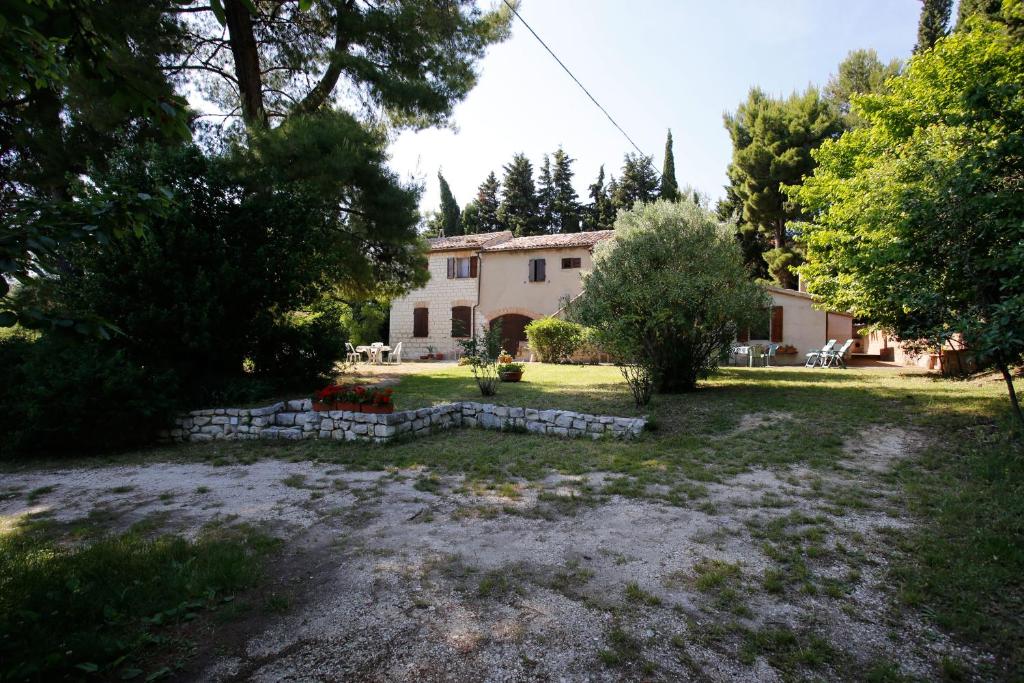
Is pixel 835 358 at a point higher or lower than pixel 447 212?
lower

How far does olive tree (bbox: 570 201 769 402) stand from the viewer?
345 inches

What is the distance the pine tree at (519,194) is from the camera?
124ft

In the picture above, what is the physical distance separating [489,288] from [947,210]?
18.1 m

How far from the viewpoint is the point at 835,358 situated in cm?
1580

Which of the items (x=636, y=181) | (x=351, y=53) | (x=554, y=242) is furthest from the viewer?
(x=636, y=181)

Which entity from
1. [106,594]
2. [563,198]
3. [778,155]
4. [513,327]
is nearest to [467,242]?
[513,327]

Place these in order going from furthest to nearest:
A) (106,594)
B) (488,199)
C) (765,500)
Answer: (488,199), (765,500), (106,594)

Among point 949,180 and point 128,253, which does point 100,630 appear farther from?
point 949,180

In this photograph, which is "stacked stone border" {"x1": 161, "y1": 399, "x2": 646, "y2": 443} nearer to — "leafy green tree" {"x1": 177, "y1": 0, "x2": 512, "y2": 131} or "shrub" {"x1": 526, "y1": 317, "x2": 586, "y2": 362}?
"leafy green tree" {"x1": 177, "y1": 0, "x2": 512, "y2": 131}

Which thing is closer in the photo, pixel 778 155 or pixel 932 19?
pixel 932 19

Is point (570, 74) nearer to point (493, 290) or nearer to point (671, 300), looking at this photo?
point (671, 300)

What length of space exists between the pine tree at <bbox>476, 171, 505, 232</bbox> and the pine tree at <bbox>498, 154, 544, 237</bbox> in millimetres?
1975

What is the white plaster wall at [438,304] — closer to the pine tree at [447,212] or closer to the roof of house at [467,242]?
the roof of house at [467,242]

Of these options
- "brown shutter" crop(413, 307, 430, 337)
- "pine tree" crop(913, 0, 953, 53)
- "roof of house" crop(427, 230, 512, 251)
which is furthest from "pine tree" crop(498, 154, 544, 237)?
"pine tree" crop(913, 0, 953, 53)
